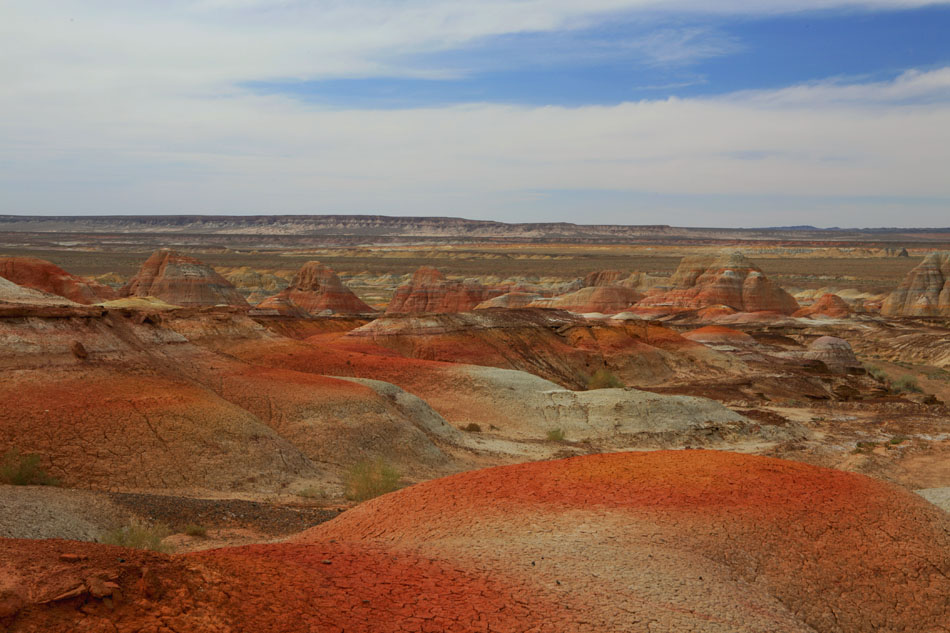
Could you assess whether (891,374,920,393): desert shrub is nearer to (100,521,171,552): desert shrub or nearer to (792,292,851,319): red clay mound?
(792,292,851,319): red clay mound

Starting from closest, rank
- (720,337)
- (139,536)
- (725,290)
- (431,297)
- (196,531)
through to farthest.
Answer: (139,536), (196,531), (720,337), (431,297), (725,290)

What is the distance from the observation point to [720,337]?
60344 millimetres

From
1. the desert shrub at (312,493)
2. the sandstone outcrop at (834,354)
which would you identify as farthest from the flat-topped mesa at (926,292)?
the desert shrub at (312,493)

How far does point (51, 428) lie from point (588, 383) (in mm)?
32991

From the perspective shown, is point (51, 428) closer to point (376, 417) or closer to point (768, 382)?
point (376, 417)

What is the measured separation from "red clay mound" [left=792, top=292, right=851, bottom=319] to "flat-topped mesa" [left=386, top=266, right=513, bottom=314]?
34.0m

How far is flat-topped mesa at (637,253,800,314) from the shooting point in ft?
266

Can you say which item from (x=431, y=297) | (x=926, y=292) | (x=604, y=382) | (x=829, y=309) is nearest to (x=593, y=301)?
(x=431, y=297)

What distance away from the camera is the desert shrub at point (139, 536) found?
12.0m

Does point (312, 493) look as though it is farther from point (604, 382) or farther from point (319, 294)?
point (319, 294)

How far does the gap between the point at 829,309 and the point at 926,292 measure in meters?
10.0

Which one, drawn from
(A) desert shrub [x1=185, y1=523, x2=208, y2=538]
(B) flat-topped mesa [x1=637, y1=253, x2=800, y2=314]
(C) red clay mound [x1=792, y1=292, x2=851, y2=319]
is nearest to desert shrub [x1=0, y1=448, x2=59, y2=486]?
(A) desert shrub [x1=185, y1=523, x2=208, y2=538]

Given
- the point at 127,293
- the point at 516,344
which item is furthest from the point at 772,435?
the point at 127,293

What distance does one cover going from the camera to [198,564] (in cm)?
809
